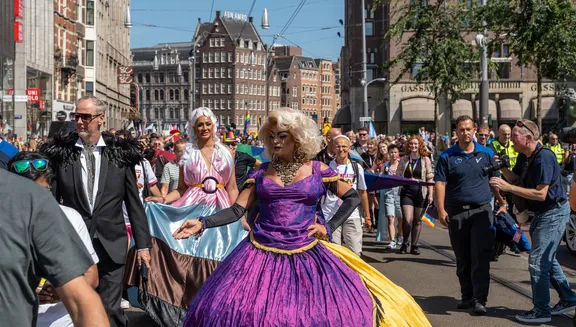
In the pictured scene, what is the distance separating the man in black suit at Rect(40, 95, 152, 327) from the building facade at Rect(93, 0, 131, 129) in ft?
142

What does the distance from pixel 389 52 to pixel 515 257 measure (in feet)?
159

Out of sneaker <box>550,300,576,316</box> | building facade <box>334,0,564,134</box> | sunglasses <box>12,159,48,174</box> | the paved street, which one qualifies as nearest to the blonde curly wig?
sunglasses <box>12,159,48,174</box>

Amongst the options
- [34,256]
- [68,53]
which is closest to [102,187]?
[34,256]

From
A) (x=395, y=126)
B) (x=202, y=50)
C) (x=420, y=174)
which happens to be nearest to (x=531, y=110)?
(x=395, y=126)

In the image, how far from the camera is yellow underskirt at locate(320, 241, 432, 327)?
5.05 metres

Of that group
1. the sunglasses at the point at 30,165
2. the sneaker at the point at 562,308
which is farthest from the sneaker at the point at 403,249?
the sunglasses at the point at 30,165

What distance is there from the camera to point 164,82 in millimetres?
154250

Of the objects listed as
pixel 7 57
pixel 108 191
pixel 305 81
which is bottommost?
pixel 108 191

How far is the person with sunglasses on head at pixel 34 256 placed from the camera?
83.8 inches

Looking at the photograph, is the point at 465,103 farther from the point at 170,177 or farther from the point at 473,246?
the point at 473,246

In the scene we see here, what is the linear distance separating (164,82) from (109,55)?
304 feet

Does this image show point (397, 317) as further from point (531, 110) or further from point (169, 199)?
point (531, 110)

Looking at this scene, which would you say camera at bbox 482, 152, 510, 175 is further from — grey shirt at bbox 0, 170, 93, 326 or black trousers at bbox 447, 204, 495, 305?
grey shirt at bbox 0, 170, 93, 326

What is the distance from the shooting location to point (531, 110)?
54.6 metres
